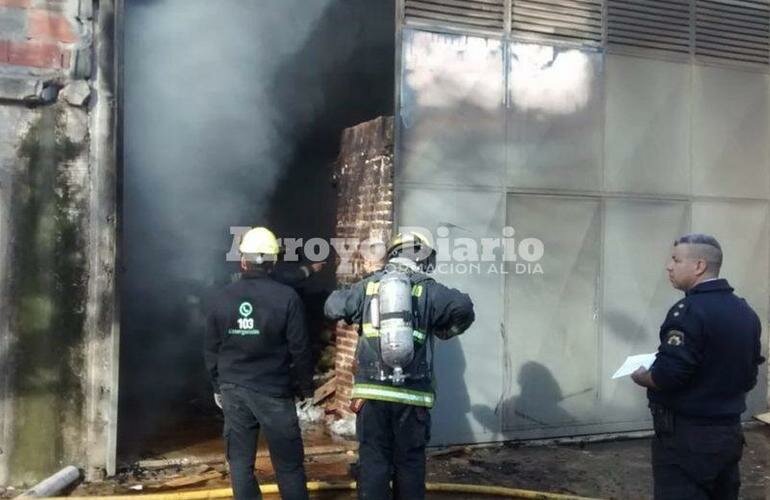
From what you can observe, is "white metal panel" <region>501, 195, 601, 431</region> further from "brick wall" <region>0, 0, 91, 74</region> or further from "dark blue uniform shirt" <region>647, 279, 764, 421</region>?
"brick wall" <region>0, 0, 91, 74</region>

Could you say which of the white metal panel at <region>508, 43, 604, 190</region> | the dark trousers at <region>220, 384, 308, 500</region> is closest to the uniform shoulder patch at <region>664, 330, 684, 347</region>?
the dark trousers at <region>220, 384, 308, 500</region>

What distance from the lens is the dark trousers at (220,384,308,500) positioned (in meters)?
4.63

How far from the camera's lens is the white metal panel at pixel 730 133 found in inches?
296

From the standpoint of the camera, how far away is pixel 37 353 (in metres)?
5.33

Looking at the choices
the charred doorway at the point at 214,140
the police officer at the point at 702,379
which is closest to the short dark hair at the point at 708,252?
the police officer at the point at 702,379

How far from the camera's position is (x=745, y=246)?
7699 millimetres

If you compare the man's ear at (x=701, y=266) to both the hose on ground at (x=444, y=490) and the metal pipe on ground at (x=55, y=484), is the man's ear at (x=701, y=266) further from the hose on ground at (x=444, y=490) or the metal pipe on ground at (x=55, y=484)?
the metal pipe on ground at (x=55, y=484)

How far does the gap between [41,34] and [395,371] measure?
346 centimetres

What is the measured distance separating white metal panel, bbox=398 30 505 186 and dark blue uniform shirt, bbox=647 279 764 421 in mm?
3218

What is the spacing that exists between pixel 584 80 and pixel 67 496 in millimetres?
5567

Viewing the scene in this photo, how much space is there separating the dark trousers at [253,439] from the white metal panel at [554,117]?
3283mm

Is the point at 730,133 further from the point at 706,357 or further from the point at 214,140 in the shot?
the point at 214,140

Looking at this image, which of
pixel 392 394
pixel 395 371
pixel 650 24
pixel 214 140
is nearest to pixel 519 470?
pixel 392 394

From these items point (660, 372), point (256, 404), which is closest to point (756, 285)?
point (660, 372)
